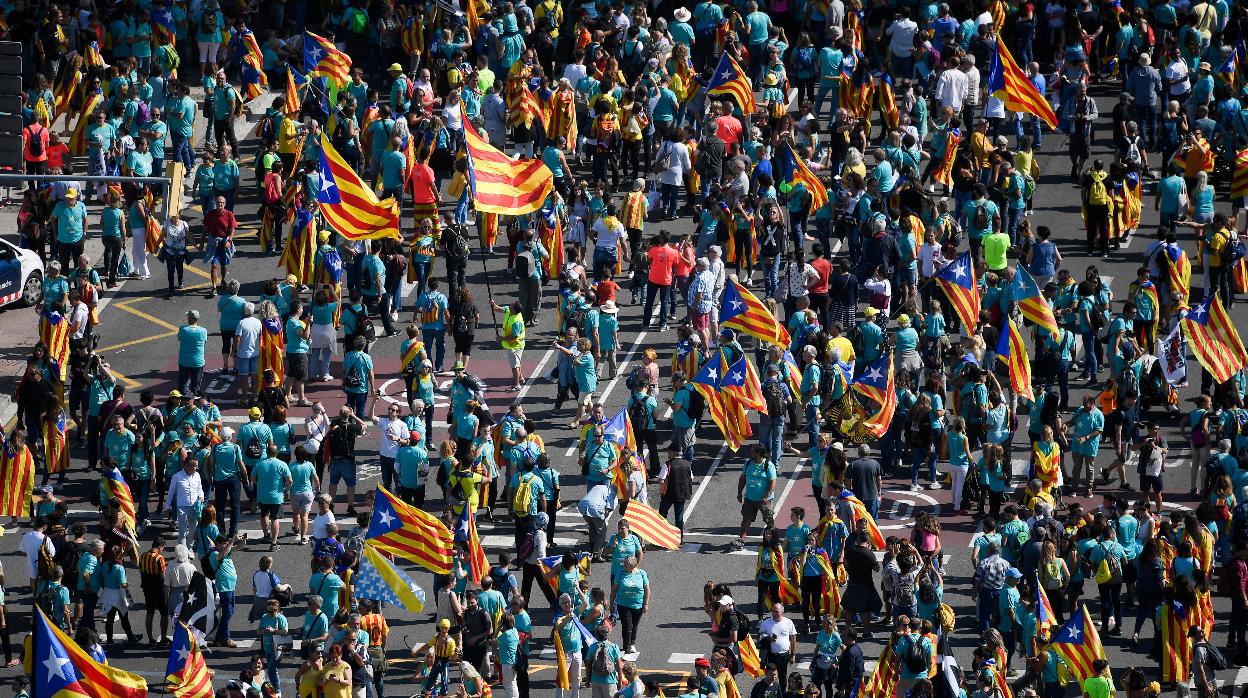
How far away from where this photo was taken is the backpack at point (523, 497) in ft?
112

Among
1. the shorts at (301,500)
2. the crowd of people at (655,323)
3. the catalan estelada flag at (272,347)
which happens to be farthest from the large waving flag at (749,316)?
the shorts at (301,500)

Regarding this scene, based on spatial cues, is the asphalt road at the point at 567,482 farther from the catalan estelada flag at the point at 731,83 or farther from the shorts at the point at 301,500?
the catalan estelada flag at the point at 731,83

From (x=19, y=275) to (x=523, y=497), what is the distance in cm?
1182

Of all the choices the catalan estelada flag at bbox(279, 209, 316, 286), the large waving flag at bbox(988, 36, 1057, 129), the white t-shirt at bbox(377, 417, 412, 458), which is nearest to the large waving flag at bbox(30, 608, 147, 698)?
the white t-shirt at bbox(377, 417, 412, 458)

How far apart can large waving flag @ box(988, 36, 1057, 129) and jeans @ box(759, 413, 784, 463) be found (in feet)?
34.6

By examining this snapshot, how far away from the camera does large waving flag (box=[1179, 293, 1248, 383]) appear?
122ft

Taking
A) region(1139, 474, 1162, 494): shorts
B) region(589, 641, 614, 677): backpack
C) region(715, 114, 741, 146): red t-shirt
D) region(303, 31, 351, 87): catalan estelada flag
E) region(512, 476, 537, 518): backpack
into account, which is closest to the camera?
region(589, 641, 614, 677): backpack

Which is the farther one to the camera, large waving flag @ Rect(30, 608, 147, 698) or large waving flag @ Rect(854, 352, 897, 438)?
large waving flag @ Rect(854, 352, 897, 438)

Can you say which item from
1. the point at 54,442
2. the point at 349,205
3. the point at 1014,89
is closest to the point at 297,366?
the point at 349,205

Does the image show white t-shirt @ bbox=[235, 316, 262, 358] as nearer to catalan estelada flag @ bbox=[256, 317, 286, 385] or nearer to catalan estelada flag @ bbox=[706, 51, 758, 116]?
catalan estelada flag @ bbox=[256, 317, 286, 385]

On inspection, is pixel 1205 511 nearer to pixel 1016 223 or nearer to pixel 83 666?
pixel 1016 223

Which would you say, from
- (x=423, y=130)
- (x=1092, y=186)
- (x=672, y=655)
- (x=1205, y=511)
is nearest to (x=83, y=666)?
(x=672, y=655)

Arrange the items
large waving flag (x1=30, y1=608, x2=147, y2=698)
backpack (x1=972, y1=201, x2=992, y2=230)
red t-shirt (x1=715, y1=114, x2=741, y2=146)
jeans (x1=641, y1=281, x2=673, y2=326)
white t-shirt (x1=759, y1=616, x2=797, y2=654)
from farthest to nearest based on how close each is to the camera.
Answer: red t-shirt (x1=715, y1=114, x2=741, y2=146), backpack (x1=972, y1=201, x2=992, y2=230), jeans (x1=641, y1=281, x2=673, y2=326), white t-shirt (x1=759, y1=616, x2=797, y2=654), large waving flag (x1=30, y1=608, x2=147, y2=698)

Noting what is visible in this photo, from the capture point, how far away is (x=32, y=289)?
4225 centimetres
